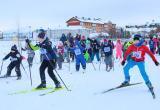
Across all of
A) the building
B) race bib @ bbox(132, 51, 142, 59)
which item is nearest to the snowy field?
race bib @ bbox(132, 51, 142, 59)

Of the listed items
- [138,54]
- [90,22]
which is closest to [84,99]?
[138,54]

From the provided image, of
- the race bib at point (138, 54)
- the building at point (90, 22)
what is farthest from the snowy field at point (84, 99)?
the building at point (90, 22)

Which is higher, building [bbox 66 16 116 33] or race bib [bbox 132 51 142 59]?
building [bbox 66 16 116 33]

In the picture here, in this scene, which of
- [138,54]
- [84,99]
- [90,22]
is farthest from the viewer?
[90,22]

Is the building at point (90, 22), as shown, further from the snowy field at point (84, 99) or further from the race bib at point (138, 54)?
the race bib at point (138, 54)

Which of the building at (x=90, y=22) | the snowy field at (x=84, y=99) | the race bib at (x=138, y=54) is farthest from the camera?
the building at (x=90, y=22)

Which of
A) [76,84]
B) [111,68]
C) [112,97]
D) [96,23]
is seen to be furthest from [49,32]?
[96,23]

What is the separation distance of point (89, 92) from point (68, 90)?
66cm

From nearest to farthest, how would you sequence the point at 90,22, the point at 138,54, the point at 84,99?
the point at 84,99 → the point at 138,54 → the point at 90,22

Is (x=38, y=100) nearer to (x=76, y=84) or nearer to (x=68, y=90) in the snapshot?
(x=68, y=90)

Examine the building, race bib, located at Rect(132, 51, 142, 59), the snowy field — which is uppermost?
the building

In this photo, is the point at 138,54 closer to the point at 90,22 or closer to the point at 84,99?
the point at 84,99

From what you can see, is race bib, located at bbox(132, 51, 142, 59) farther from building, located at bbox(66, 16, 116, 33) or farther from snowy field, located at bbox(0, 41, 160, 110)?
building, located at bbox(66, 16, 116, 33)

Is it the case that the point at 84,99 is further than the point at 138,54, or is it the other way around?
the point at 138,54
